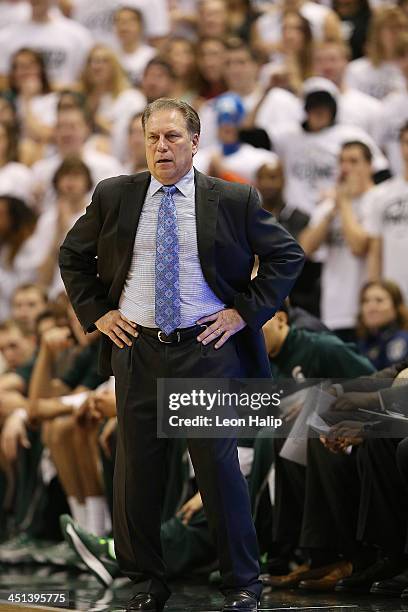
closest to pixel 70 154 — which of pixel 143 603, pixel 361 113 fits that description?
pixel 361 113

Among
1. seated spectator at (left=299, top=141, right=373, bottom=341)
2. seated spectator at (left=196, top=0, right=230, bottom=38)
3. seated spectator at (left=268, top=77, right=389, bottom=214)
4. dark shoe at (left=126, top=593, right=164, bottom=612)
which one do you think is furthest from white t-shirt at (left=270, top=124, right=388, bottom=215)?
dark shoe at (left=126, top=593, right=164, bottom=612)

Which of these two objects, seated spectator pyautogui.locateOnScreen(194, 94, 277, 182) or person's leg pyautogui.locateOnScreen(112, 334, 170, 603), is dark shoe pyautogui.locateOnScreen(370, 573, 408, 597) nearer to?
person's leg pyautogui.locateOnScreen(112, 334, 170, 603)

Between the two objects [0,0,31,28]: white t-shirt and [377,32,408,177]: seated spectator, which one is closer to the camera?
[377,32,408,177]: seated spectator

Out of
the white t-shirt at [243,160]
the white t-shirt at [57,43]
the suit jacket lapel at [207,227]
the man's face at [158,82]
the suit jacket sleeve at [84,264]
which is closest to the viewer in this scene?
the suit jacket lapel at [207,227]

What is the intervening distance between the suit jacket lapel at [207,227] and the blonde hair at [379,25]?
18.5 ft

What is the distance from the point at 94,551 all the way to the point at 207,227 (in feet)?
6.62

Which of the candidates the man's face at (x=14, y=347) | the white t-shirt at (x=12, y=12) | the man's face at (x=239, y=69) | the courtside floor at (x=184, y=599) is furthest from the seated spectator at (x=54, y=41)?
the courtside floor at (x=184, y=599)

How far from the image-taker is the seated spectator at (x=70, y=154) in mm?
10125

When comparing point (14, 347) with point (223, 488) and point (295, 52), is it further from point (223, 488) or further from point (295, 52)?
point (223, 488)

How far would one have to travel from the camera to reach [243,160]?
31.1ft

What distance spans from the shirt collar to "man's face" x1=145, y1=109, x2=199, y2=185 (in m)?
0.05

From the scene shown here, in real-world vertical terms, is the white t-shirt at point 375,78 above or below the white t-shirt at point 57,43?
below

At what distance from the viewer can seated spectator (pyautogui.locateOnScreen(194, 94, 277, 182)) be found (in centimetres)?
939

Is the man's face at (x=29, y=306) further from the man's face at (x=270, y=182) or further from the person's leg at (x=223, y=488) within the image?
the person's leg at (x=223, y=488)
